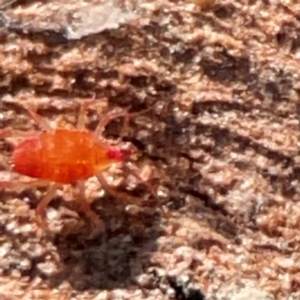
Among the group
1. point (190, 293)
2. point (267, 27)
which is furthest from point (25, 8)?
point (190, 293)

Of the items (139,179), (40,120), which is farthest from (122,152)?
(40,120)

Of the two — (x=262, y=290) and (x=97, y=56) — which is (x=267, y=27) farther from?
(x=262, y=290)

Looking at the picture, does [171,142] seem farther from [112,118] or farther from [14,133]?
[14,133]

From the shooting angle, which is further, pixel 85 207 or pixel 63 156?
pixel 63 156

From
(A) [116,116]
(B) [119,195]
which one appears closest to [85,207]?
(B) [119,195]

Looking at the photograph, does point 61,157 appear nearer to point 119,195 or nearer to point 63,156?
point 63,156

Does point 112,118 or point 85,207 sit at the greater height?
point 112,118

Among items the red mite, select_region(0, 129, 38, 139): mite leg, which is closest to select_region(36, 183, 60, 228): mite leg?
the red mite

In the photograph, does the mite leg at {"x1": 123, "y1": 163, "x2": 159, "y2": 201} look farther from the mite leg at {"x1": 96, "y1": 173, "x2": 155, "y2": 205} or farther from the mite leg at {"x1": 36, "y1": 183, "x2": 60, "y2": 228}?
the mite leg at {"x1": 36, "y1": 183, "x2": 60, "y2": 228}
